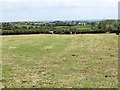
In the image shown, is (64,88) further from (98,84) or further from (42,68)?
(42,68)

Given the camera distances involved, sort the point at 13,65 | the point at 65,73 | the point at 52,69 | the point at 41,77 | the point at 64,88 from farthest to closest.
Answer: the point at 13,65, the point at 52,69, the point at 65,73, the point at 41,77, the point at 64,88

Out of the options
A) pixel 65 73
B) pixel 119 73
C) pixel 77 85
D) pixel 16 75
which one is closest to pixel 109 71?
pixel 119 73

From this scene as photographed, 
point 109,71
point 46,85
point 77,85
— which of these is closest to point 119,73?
point 109,71

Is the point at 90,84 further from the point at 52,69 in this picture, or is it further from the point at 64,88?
the point at 52,69

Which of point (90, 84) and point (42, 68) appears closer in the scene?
point (90, 84)

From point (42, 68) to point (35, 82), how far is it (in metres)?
4.10

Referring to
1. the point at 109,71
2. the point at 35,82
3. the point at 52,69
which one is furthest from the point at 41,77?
the point at 109,71

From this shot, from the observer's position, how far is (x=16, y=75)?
16.9m

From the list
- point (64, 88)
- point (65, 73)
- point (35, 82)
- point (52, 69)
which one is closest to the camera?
point (64, 88)

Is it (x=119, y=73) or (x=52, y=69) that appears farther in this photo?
(x=52, y=69)

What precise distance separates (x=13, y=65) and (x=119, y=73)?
7166 millimetres

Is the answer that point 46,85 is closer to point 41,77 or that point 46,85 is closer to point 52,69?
point 41,77

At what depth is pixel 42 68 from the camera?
19.1m

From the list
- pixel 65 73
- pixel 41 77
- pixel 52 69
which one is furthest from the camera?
pixel 52 69
